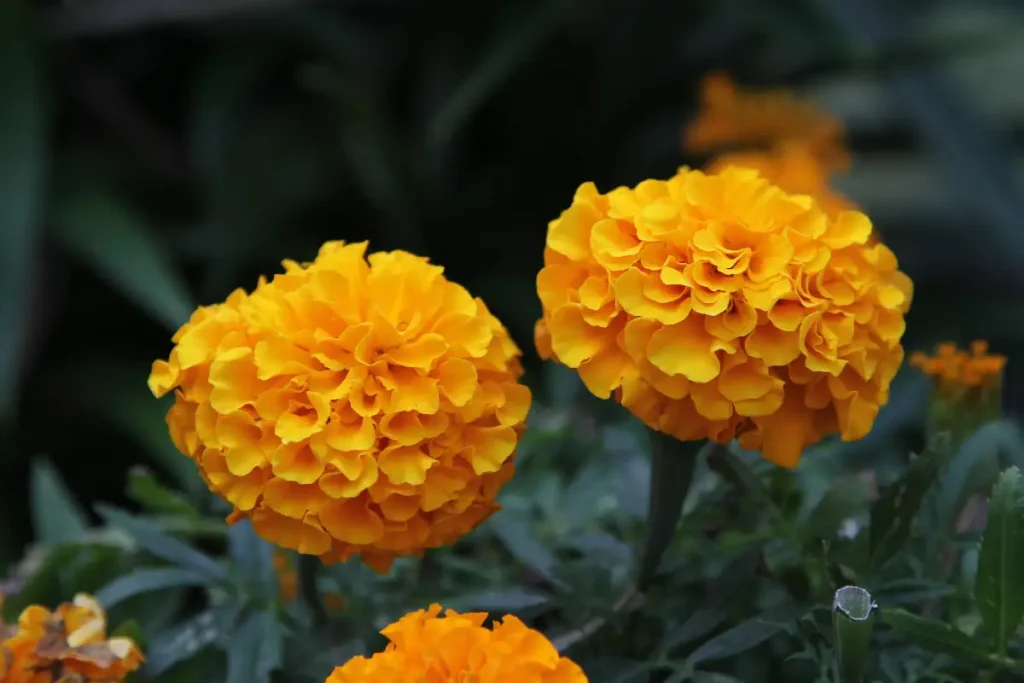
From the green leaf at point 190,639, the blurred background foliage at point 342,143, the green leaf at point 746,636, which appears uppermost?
the blurred background foliage at point 342,143

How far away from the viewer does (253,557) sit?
456mm

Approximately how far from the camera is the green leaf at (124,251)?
835 millimetres

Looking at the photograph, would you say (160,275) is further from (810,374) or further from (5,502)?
(810,374)

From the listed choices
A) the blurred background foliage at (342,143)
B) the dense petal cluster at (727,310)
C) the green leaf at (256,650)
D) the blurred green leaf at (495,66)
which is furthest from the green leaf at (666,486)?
the blurred green leaf at (495,66)

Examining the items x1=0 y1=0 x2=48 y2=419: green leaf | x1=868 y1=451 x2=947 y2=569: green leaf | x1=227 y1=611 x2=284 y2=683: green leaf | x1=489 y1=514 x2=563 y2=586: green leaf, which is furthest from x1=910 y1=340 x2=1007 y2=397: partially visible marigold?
x1=0 y1=0 x2=48 y2=419: green leaf

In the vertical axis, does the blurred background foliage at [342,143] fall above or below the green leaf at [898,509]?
above

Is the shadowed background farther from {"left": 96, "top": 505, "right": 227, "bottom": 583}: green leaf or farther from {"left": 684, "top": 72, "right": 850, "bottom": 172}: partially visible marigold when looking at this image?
{"left": 96, "top": 505, "right": 227, "bottom": 583}: green leaf

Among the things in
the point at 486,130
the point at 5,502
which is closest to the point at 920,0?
the point at 486,130

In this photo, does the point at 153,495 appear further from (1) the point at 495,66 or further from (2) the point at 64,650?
(1) the point at 495,66

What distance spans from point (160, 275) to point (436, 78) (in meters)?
0.36

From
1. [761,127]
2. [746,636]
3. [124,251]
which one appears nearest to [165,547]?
[746,636]

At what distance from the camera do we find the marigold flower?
0.31 m

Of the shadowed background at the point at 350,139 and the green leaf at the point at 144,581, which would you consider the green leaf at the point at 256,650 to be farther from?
the shadowed background at the point at 350,139

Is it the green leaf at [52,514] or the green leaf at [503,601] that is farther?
the green leaf at [52,514]
